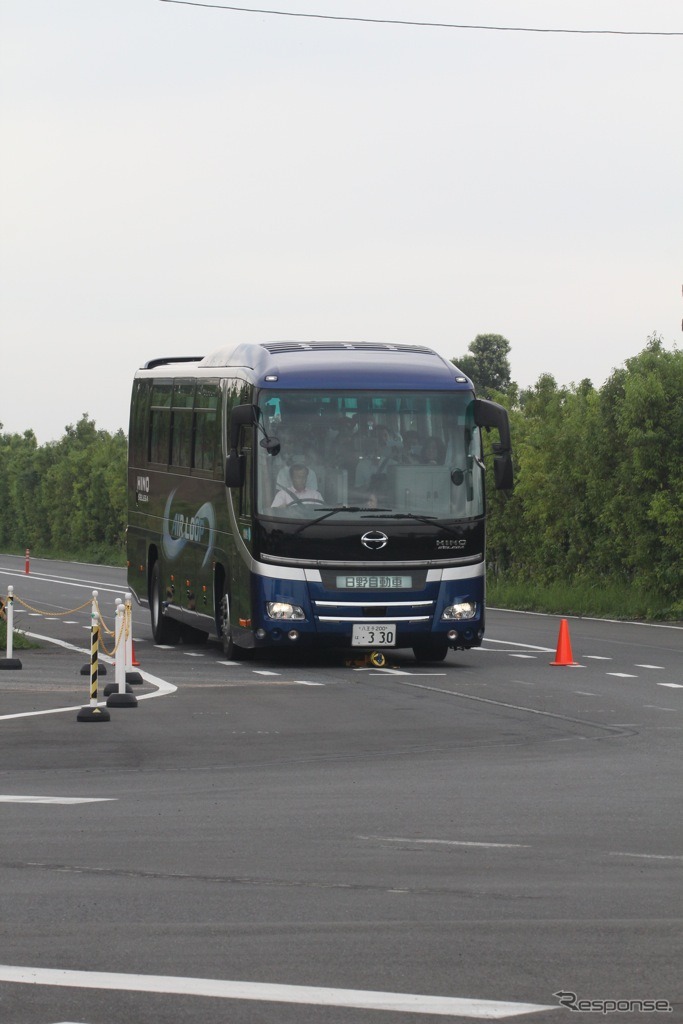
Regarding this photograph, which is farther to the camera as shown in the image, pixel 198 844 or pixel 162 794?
pixel 162 794

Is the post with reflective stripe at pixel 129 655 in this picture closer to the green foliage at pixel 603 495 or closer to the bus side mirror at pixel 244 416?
the bus side mirror at pixel 244 416

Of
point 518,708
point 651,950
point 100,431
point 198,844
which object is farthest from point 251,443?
point 100,431

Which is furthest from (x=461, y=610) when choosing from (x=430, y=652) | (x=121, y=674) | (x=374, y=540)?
(x=121, y=674)

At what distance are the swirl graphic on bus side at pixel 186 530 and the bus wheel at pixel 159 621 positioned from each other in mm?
877

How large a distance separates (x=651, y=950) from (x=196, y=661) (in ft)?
55.2

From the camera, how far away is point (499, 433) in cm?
2127

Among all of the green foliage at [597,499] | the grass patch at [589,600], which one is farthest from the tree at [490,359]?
the grass patch at [589,600]

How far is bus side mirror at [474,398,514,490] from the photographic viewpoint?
21250mm

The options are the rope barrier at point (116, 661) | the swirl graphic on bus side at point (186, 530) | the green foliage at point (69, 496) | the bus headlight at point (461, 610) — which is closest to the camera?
the rope barrier at point (116, 661)

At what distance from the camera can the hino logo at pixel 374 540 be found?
21062 mm

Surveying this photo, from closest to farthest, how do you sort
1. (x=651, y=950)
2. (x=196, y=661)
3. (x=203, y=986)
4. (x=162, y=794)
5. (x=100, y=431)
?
(x=203, y=986) < (x=651, y=950) < (x=162, y=794) < (x=196, y=661) < (x=100, y=431)

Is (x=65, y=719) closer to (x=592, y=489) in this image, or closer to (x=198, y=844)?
(x=198, y=844)

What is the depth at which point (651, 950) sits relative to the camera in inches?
285

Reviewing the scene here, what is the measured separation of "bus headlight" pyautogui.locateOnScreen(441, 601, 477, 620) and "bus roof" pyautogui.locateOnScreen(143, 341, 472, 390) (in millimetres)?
2578
